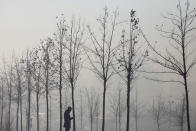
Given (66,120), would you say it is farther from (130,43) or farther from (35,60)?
(35,60)

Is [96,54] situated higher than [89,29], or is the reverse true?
[89,29]

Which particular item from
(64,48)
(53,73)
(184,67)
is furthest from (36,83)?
(184,67)

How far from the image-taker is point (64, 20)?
25.5 m

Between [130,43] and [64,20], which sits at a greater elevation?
[64,20]

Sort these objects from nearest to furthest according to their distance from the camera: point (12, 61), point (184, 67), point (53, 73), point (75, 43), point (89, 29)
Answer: point (184, 67), point (89, 29), point (75, 43), point (53, 73), point (12, 61)

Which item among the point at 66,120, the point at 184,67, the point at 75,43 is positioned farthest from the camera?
the point at 75,43

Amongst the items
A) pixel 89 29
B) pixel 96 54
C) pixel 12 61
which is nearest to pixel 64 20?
pixel 89 29

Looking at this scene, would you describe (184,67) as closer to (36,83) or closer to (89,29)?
(89,29)

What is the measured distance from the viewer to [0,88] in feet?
129

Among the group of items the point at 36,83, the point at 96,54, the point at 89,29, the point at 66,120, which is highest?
the point at 89,29

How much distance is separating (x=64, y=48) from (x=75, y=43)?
118 cm

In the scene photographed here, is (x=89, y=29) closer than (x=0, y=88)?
Yes

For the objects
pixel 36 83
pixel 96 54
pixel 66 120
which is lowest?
pixel 66 120

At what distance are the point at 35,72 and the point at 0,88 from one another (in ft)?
38.8
